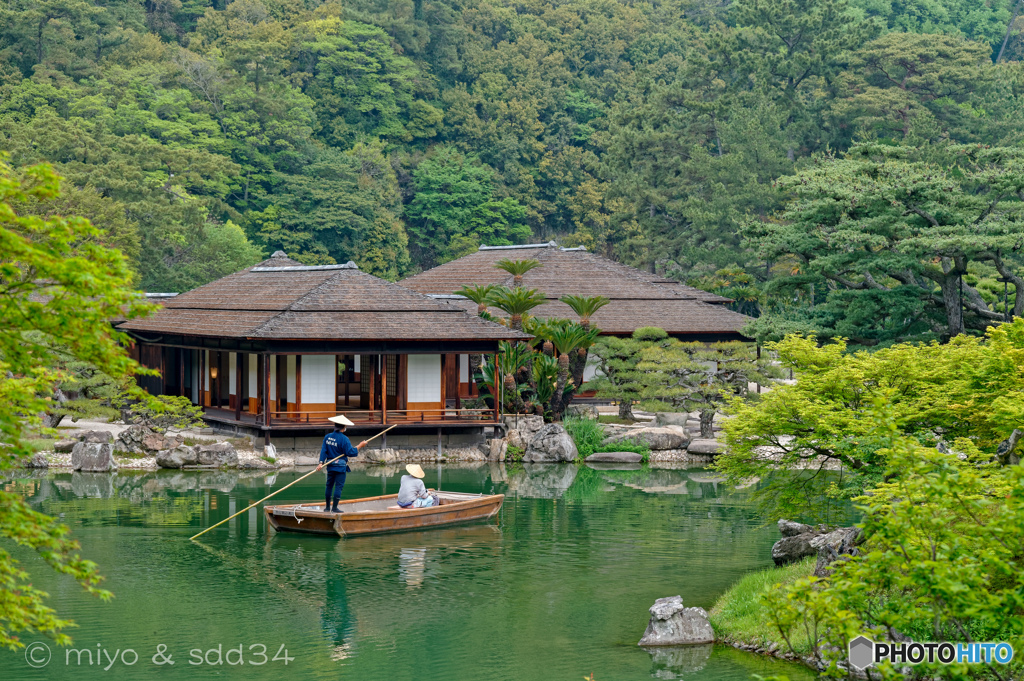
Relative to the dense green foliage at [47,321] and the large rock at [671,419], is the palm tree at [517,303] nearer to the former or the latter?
the large rock at [671,419]

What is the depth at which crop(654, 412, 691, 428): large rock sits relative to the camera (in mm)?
32469

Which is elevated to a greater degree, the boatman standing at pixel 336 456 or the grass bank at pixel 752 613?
the boatman standing at pixel 336 456

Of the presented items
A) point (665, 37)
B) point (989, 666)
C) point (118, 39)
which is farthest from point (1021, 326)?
point (665, 37)

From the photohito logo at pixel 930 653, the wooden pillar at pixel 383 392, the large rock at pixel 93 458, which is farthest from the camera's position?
the wooden pillar at pixel 383 392

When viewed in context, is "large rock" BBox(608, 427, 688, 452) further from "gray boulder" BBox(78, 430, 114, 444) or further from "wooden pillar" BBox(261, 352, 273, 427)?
"gray boulder" BBox(78, 430, 114, 444)

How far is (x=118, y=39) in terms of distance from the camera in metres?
65.8

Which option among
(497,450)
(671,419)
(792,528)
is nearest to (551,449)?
(497,450)

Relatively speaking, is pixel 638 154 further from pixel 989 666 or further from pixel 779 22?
pixel 989 666

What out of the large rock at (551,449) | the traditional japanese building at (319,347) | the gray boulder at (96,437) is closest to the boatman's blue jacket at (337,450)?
the traditional japanese building at (319,347)

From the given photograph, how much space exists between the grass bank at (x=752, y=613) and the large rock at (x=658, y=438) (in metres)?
13.8

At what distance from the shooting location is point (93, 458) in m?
25.5

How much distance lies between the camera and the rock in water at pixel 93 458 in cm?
2542

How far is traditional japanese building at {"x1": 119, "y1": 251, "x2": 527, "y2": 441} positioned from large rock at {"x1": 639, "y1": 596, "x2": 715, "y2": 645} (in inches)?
602

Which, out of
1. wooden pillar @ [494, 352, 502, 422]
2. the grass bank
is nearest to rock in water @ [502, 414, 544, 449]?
wooden pillar @ [494, 352, 502, 422]
